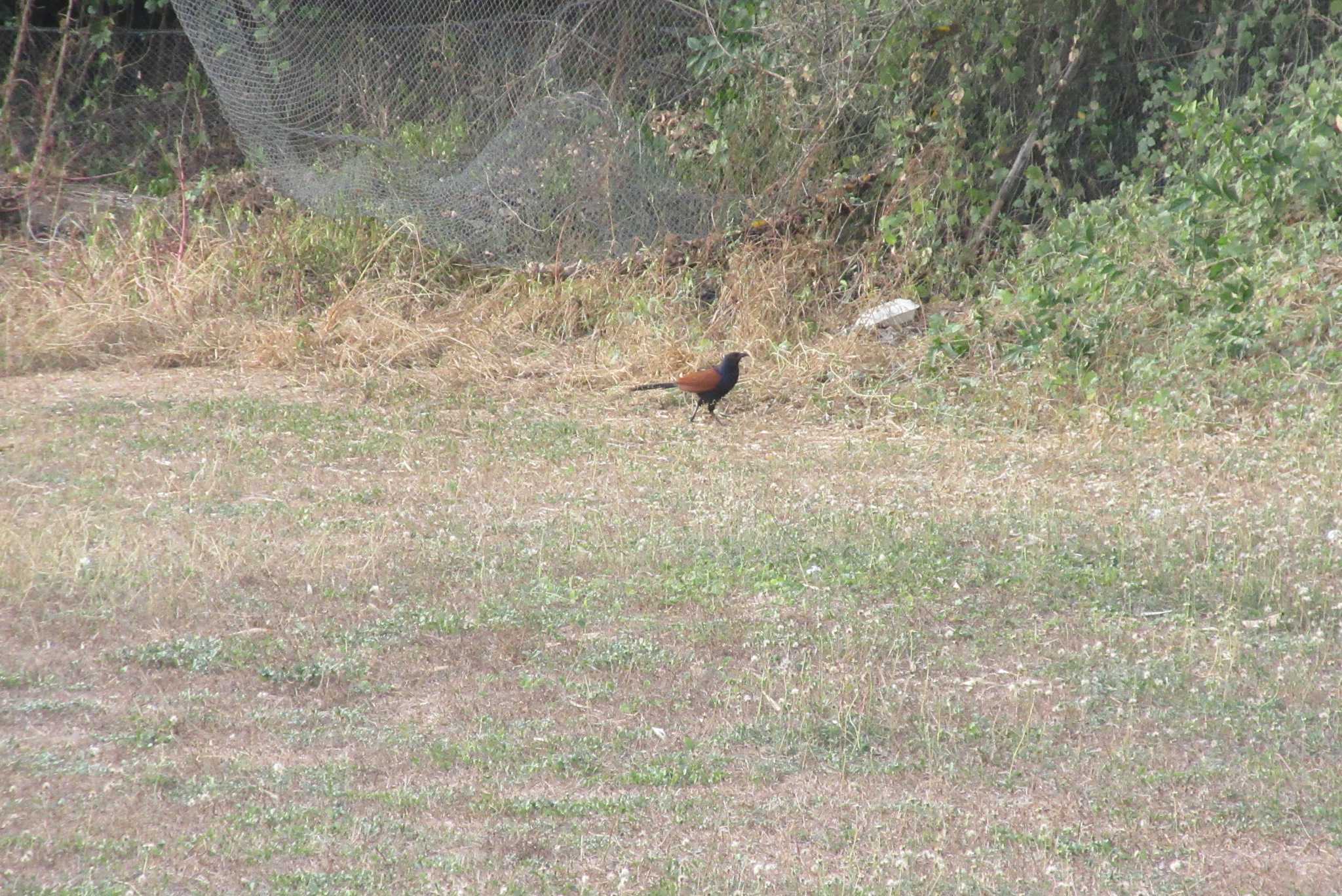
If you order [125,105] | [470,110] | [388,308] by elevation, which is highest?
[470,110]

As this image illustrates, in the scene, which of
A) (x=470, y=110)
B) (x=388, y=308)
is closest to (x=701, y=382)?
(x=388, y=308)

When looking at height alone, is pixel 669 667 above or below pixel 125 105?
above

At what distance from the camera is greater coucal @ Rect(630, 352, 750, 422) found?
831 centimetres

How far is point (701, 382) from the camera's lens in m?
8.30

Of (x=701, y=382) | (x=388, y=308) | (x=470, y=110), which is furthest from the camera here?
(x=470, y=110)

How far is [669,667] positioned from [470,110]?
23.4ft

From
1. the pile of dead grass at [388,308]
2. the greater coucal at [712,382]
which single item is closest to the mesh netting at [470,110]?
the pile of dead grass at [388,308]

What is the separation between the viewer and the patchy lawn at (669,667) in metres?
3.25

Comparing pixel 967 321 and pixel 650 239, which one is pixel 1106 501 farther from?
pixel 650 239

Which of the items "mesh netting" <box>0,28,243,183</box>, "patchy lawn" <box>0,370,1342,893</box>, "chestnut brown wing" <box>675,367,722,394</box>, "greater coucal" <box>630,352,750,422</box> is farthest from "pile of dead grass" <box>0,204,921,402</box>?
"patchy lawn" <box>0,370,1342,893</box>

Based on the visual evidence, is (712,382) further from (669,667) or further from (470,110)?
(669,667)

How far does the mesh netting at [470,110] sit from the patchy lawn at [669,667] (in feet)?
10.9

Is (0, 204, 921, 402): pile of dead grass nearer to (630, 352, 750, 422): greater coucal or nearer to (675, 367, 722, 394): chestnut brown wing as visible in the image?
(630, 352, 750, 422): greater coucal

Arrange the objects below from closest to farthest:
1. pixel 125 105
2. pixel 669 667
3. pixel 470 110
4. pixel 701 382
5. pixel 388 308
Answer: pixel 669 667 < pixel 701 382 < pixel 388 308 < pixel 470 110 < pixel 125 105
